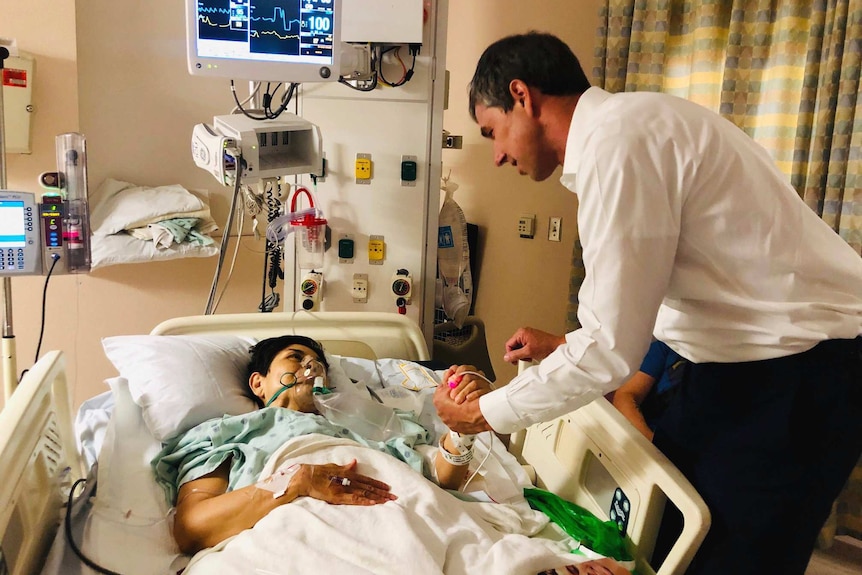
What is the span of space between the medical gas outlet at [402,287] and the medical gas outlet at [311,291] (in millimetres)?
283

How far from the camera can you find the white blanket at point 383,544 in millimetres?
1145

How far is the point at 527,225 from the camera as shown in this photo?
3.31 metres

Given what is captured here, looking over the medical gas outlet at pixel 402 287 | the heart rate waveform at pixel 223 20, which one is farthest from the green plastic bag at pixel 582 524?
the heart rate waveform at pixel 223 20

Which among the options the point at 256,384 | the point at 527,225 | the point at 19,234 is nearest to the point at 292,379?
the point at 256,384

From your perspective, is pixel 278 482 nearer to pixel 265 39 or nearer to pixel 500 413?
pixel 500 413

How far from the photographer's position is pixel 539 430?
1764mm

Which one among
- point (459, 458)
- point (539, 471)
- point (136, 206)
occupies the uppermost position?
point (136, 206)

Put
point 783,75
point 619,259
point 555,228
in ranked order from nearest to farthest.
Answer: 1. point 619,259
2. point 783,75
3. point 555,228

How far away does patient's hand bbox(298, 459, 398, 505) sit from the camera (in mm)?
1345

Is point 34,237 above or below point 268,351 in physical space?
above

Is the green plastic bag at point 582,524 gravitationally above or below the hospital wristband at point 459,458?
below

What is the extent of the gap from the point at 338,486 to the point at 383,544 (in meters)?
0.20

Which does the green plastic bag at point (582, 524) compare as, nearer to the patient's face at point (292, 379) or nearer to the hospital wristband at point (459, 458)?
the hospital wristband at point (459, 458)

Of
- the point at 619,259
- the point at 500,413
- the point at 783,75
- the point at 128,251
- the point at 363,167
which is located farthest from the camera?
the point at 128,251
